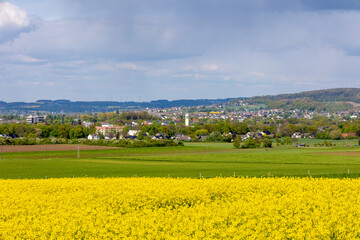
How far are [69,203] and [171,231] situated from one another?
32.1 feet

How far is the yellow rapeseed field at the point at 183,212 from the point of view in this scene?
62.9 ft

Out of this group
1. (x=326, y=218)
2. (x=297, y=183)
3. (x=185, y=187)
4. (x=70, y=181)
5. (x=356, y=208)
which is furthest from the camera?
(x=70, y=181)

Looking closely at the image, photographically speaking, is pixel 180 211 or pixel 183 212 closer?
pixel 183 212

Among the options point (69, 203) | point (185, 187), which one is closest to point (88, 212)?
point (69, 203)

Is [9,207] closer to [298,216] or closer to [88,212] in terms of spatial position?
[88,212]

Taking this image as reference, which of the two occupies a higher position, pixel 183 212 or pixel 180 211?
pixel 183 212

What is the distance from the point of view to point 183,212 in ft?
72.7

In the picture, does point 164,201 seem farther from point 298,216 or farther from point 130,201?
point 298,216

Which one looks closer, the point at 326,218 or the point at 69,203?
the point at 326,218

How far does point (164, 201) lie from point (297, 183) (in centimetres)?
1066

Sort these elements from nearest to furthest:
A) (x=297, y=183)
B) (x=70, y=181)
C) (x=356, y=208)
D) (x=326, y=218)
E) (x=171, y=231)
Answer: (x=171, y=231) → (x=326, y=218) → (x=356, y=208) → (x=297, y=183) → (x=70, y=181)

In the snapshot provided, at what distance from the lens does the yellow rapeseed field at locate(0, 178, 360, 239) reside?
19.2 m

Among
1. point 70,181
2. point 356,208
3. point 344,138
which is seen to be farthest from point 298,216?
point 344,138

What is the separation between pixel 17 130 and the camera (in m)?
190
